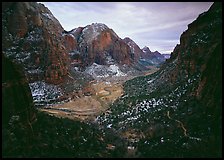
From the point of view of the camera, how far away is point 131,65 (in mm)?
175250

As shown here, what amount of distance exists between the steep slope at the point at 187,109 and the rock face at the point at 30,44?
28.5m

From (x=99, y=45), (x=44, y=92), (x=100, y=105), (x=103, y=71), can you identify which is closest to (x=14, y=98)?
(x=100, y=105)

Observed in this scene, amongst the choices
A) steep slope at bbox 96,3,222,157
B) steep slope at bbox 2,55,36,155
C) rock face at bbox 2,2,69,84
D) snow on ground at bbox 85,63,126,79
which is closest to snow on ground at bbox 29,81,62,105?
rock face at bbox 2,2,69,84

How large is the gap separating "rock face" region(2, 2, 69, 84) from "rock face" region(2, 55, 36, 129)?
1394 inches

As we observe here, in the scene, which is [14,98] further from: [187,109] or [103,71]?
[103,71]

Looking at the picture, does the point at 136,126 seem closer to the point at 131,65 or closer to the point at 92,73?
the point at 92,73

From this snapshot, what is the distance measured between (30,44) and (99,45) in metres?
83.0

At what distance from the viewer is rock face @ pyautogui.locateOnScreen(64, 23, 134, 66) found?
153 metres

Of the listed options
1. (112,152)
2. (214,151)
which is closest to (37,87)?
(112,152)

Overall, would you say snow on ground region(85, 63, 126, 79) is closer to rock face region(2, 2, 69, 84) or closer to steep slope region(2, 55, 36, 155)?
rock face region(2, 2, 69, 84)

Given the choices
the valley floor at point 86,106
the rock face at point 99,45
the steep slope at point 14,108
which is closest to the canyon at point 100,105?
the steep slope at point 14,108

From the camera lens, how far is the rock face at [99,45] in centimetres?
15325

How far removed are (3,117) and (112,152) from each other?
1439cm

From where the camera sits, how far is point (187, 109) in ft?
151
